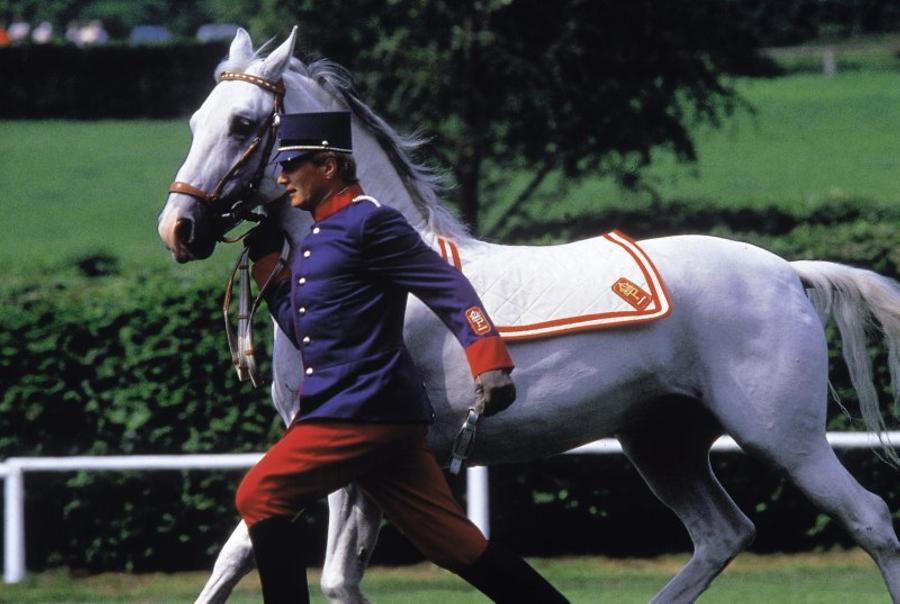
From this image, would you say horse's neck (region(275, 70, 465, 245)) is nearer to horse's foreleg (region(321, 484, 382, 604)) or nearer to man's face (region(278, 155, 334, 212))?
man's face (region(278, 155, 334, 212))

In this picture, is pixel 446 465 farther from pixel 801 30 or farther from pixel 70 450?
pixel 801 30

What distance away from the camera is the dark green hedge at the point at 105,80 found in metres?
33.2

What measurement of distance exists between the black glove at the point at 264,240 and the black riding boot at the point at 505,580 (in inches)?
51.9

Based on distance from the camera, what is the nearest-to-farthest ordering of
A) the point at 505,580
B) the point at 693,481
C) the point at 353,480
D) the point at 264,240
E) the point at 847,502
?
the point at 505,580 → the point at 353,480 → the point at 264,240 → the point at 847,502 → the point at 693,481

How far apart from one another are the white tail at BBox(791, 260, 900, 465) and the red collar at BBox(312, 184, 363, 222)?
196cm

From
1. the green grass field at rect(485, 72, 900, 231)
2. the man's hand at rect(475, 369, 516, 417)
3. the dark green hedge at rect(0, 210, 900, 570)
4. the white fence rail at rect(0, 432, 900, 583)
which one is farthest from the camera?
the green grass field at rect(485, 72, 900, 231)

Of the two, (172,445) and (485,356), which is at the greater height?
(485,356)

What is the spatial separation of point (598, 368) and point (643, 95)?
8.47m

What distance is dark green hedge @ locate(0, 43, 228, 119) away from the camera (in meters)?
33.2

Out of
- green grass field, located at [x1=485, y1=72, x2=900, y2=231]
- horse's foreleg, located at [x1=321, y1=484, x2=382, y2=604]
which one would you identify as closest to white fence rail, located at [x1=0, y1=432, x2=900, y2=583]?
horse's foreleg, located at [x1=321, y1=484, x2=382, y2=604]

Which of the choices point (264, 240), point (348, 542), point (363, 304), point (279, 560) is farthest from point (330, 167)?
point (348, 542)

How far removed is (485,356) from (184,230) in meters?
1.20

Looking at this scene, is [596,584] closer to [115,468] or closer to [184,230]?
[115,468]

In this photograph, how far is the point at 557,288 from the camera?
5809mm
